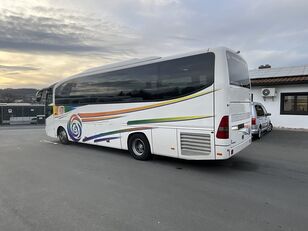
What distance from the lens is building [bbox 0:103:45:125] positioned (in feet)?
84.3

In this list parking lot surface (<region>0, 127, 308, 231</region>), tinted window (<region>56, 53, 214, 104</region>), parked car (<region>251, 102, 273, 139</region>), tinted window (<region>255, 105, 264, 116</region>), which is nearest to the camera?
parking lot surface (<region>0, 127, 308, 231</region>)

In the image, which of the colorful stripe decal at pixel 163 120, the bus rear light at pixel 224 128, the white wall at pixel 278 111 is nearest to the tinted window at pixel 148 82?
the colorful stripe decal at pixel 163 120

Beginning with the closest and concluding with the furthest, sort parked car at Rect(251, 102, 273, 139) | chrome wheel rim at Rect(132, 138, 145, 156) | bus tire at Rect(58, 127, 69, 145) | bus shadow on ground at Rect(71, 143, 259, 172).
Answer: bus shadow on ground at Rect(71, 143, 259, 172) < chrome wheel rim at Rect(132, 138, 145, 156) < bus tire at Rect(58, 127, 69, 145) < parked car at Rect(251, 102, 273, 139)

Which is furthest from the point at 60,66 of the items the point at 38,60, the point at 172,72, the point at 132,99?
the point at 172,72

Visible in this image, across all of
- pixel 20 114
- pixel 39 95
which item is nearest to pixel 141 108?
pixel 39 95

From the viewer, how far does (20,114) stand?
88.2 feet

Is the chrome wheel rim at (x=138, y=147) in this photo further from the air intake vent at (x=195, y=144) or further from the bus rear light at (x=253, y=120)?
the bus rear light at (x=253, y=120)

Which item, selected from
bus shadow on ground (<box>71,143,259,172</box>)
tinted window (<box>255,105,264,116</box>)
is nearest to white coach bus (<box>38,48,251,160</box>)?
bus shadow on ground (<box>71,143,259,172</box>)

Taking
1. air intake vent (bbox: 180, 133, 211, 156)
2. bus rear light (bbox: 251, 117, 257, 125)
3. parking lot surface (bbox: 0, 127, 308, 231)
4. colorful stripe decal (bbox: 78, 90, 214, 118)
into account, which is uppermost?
colorful stripe decal (bbox: 78, 90, 214, 118)

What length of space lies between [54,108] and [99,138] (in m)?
3.55

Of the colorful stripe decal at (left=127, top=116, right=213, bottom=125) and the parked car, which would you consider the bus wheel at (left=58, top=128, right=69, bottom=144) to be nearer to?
the colorful stripe decal at (left=127, top=116, right=213, bottom=125)

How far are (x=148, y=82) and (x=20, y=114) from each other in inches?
975

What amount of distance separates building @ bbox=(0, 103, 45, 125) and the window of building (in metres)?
24.8

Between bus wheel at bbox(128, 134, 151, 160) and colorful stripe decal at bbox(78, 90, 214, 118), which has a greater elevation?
colorful stripe decal at bbox(78, 90, 214, 118)
